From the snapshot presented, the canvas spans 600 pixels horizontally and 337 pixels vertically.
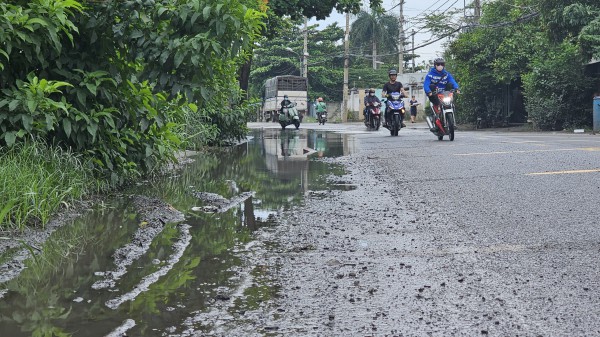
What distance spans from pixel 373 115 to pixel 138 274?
68.6 ft

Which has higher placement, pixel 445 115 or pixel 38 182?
pixel 445 115

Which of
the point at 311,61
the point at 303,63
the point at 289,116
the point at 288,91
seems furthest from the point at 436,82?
the point at 311,61

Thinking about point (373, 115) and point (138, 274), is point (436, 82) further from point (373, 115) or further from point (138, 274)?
point (138, 274)

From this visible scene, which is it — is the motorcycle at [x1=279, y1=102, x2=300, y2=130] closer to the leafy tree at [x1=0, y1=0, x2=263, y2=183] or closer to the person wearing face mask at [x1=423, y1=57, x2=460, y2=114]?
the person wearing face mask at [x1=423, y1=57, x2=460, y2=114]

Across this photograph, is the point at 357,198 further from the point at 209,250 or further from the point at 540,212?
the point at 209,250

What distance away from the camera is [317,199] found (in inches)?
261

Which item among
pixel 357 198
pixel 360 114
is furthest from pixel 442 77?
pixel 360 114

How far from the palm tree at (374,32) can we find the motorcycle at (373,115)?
125ft

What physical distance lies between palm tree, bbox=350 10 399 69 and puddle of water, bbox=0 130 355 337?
56.6 metres

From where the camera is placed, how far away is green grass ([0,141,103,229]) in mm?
4996

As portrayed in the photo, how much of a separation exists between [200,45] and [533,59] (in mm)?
22889

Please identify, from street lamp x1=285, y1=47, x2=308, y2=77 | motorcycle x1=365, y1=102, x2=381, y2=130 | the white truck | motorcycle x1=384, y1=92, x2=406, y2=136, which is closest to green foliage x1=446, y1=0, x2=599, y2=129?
motorcycle x1=365, y1=102, x2=381, y2=130

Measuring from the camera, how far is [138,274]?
3.83 meters

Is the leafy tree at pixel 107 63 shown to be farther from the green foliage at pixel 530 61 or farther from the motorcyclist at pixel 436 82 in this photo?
the green foliage at pixel 530 61
